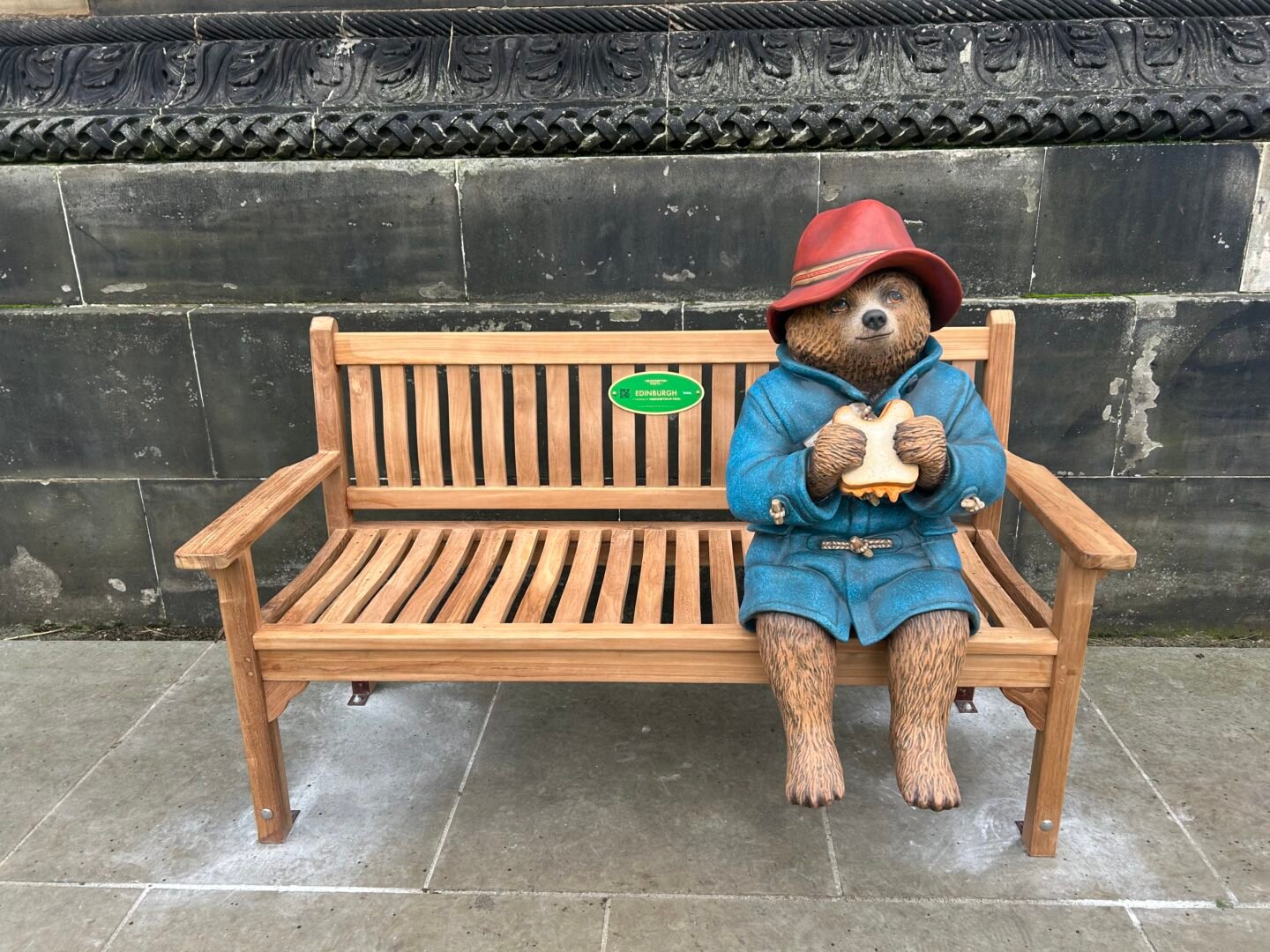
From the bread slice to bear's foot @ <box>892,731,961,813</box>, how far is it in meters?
0.57

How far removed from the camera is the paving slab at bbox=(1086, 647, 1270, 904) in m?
2.34

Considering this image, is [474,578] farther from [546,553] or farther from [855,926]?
[855,926]

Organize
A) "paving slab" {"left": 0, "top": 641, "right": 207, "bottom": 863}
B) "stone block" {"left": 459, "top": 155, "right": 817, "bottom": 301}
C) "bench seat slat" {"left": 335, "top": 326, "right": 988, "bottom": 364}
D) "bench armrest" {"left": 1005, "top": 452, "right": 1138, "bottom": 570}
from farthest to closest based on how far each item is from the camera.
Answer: "stone block" {"left": 459, "top": 155, "right": 817, "bottom": 301} → "bench seat slat" {"left": 335, "top": 326, "right": 988, "bottom": 364} → "paving slab" {"left": 0, "top": 641, "right": 207, "bottom": 863} → "bench armrest" {"left": 1005, "top": 452, "right": 1138, "bottom": 570}

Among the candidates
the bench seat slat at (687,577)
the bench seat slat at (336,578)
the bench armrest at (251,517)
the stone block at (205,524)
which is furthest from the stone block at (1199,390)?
the stone block at (205,524)

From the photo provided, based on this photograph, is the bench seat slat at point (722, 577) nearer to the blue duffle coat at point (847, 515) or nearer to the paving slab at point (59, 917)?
the blue duffle coat at point (847, 515)

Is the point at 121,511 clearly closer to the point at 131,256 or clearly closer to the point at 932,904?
the point at 131,256

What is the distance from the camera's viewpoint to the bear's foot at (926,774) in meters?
1.89

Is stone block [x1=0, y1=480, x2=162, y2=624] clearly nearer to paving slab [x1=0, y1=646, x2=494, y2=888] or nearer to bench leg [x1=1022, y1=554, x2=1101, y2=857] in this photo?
paving slab [x1=0, y1=646, x2=494, y2=888]

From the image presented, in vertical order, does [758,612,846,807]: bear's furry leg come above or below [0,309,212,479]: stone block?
below

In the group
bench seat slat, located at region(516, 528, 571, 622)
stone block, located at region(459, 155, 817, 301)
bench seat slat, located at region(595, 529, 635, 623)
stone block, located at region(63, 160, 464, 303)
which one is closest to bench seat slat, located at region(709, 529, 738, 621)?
bench seat slat, located at region(595, 529, 635, 623)

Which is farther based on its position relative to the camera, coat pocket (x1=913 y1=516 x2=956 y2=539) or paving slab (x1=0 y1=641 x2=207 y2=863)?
paving slab (x1=0 y1=641 x2=207 y2=863)

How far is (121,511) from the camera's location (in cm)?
350

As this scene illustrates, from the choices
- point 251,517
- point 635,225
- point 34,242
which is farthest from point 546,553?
point 34,242

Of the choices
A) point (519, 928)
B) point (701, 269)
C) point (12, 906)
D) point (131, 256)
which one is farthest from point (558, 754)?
point (131, 256)
